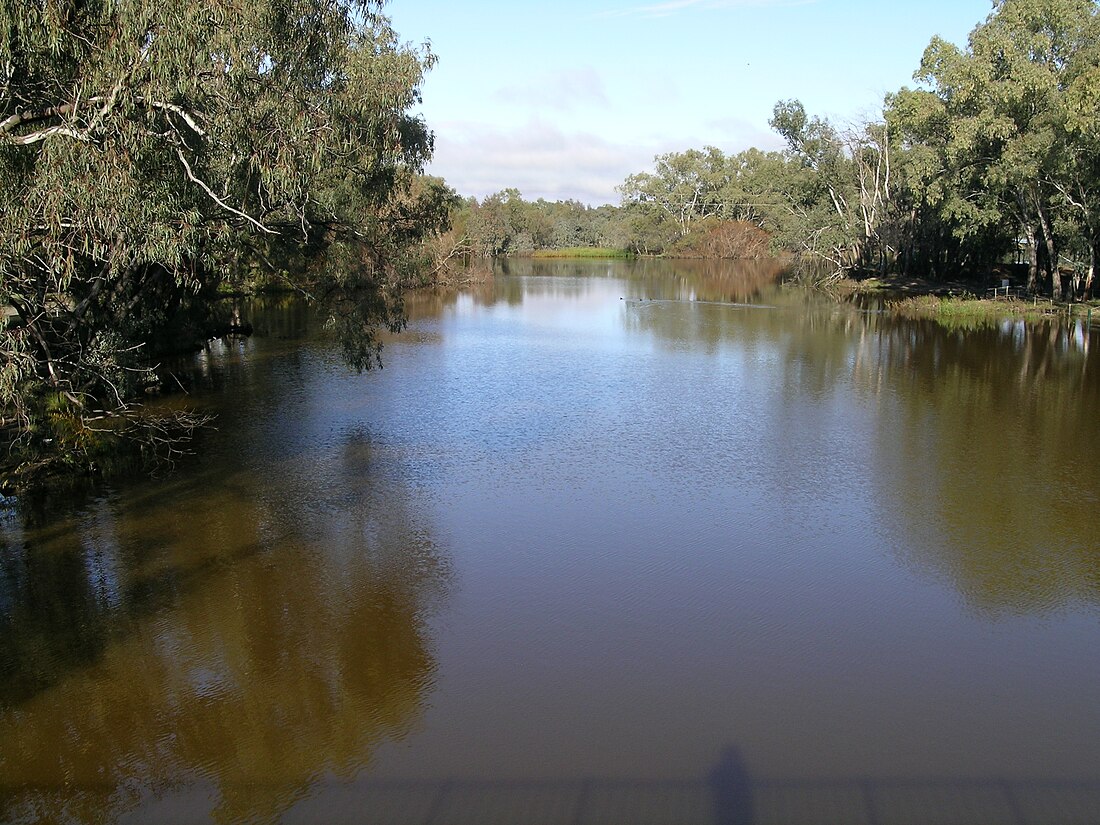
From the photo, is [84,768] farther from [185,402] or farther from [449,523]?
[185,402]

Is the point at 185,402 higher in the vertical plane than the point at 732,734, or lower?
higher

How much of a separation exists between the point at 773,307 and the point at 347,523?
28.7 metres

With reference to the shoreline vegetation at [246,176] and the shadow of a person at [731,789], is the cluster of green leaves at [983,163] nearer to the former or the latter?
the shoreline vegetation at [246,176]

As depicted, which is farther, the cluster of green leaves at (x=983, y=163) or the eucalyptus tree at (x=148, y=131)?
the cluster of green leaves at (x=983, y=163)

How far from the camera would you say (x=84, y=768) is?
641 cm

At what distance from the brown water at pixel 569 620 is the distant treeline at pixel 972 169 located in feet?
42.9

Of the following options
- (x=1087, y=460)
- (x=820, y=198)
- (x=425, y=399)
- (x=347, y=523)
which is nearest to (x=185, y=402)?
(x=425, y=399)

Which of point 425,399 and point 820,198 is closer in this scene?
point 425,399

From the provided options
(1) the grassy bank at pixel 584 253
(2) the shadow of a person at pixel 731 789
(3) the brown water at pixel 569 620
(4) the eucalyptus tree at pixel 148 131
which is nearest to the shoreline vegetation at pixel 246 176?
(4) the eucalyptus tree at pixel 148 131

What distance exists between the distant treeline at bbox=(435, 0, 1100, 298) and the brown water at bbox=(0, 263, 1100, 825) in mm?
13090

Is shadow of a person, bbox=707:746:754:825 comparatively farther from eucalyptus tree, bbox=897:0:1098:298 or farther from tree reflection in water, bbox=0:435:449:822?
eucalyptus tree, bbox=897:0:1098:298

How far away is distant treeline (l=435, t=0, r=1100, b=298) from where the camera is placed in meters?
26.3

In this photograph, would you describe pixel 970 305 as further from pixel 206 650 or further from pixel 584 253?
pixel 584 253

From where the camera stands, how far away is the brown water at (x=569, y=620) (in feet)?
20.6
